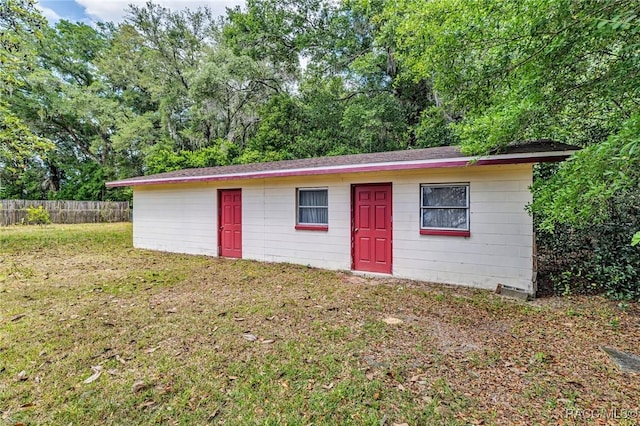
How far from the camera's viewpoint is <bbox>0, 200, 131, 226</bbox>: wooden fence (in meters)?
17.8

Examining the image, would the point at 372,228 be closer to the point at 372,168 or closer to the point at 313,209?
the point at 372,168

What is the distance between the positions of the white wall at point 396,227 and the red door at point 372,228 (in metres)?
0.16

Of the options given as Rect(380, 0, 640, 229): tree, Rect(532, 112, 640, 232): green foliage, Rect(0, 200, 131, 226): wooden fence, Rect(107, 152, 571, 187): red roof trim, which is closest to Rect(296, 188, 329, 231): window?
Rect(107, 152, 571, 187): red roof trim

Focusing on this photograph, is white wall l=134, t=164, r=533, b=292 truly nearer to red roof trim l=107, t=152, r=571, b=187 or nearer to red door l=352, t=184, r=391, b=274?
red door l=352, t=184, r=391, b=274

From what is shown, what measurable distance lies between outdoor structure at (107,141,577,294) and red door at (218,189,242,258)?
0.03 metres

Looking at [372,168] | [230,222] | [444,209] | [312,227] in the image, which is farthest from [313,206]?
[444,209]

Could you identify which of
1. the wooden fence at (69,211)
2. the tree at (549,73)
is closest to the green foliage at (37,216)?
the wooden fence at (69,211)

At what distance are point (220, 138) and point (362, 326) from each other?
1647cm

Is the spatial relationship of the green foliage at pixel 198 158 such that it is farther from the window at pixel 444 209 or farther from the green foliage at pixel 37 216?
the window at pixel 444 209

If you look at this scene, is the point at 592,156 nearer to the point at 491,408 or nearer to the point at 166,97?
the point at 491,408

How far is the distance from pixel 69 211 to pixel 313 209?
1901cm

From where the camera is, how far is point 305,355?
3223 mm

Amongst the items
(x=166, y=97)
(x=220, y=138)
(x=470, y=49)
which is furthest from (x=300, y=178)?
(x=166, y=97)

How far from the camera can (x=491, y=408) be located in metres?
2.39
